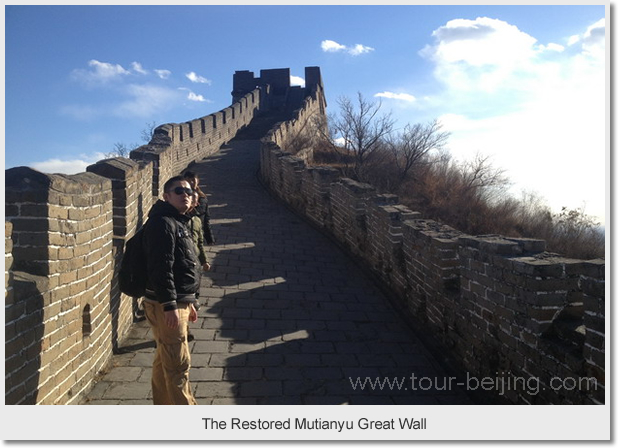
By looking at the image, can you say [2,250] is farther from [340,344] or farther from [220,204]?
[220,204]

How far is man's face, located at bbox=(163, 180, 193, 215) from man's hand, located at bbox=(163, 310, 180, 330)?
29.9 inches

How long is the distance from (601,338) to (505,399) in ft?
3.63

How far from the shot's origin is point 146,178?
5496mm

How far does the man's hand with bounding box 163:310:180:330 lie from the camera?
295cm

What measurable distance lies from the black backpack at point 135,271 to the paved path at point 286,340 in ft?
3.09

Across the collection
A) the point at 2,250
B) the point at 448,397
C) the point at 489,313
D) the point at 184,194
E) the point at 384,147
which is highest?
the point at 384,147

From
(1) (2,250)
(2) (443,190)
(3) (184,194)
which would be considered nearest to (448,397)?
(3) (184,194)

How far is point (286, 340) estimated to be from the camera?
471cm

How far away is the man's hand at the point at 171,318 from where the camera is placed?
9.66ft

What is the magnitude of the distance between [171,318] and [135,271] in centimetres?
45

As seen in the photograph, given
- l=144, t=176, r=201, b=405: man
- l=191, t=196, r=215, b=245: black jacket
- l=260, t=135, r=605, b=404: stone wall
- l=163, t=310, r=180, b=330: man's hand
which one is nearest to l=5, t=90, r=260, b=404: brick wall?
l=144, t=176, r=201, b=405: man

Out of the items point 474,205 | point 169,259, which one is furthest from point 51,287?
point 474,205

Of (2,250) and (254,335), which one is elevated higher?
(2,250)

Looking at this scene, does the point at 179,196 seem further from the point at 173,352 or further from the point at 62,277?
the point at 173,352
